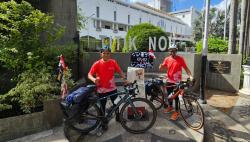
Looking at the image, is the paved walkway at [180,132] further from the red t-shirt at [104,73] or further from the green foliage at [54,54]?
the green foliage at [54,54]

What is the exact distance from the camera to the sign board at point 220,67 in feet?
29.3

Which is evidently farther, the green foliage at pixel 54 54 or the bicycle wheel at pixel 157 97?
the bicycle wheel at pixel 157 97

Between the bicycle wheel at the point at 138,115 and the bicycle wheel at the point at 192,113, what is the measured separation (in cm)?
94

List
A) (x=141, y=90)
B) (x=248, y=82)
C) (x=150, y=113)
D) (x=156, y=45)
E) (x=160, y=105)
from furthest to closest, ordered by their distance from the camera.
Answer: (x=156, y=45) < (x=248, y=82) < (x=160, y=105) < (x=141, y=90) < (x=150, y=113)

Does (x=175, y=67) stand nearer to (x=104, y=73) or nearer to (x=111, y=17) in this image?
(x=104, y=73)

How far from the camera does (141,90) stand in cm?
518

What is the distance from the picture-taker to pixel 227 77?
29.6ft

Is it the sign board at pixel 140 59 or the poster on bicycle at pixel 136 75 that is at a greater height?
the sign board at pixel 140 59

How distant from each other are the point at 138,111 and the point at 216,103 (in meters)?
4.02

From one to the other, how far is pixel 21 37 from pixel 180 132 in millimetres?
4125

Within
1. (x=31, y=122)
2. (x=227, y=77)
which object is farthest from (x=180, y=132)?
(x=227, y=77)

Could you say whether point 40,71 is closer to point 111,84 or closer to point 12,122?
point 12,122

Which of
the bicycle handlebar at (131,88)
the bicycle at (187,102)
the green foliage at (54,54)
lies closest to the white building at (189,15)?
the green foliage at (54,54)

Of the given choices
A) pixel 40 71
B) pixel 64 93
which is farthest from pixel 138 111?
pixel 40 71
